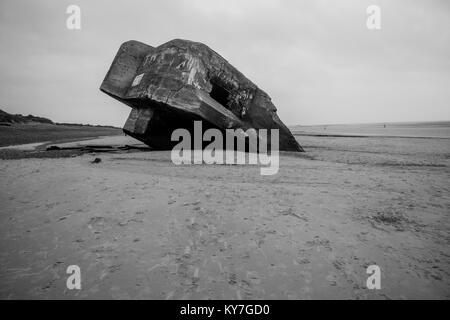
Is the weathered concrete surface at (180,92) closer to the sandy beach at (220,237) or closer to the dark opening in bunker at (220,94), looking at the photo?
the dark opening in bunker at (220,94)

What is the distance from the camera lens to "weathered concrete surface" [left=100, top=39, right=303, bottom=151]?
6062 millimetres

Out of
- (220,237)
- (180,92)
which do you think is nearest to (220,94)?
(180,92)

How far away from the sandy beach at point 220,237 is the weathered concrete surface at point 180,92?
286 centimetres

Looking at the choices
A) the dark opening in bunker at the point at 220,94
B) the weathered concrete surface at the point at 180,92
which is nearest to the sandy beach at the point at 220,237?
the weathered concrete surface at the point at 180,92

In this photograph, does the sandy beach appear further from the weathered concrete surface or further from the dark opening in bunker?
the dark opening in bunker

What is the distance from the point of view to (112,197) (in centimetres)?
292

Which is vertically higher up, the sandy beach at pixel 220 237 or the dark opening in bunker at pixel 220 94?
the dark opening in bunker at pixel 220 94

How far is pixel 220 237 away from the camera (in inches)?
82.0

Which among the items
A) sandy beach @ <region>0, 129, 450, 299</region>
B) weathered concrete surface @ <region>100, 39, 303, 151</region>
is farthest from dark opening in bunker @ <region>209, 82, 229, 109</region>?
sandy beach @ <region>0, 129, 450, 299</region>

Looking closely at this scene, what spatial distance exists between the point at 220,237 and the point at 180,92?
454 centimetres

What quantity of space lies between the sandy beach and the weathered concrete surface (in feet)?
9.39

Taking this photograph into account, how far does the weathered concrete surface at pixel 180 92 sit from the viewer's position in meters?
6.06
